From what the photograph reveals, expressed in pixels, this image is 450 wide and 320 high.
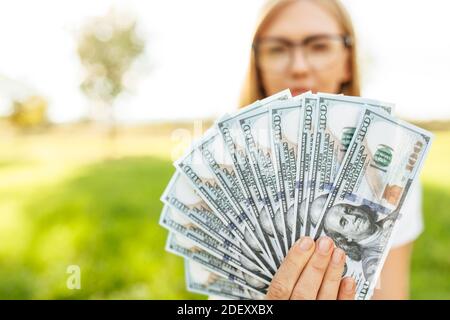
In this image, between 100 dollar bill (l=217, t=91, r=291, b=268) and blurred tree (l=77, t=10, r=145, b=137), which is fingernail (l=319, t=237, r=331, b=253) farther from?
blurred tree (l=77, t=10, r=145, b=137)

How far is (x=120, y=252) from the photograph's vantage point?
4.81 m

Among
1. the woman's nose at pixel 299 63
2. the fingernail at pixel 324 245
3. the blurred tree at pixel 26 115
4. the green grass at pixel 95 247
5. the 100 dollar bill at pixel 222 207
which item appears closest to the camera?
the fingernail at pixel 324 245

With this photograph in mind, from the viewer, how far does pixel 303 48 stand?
1944 mm

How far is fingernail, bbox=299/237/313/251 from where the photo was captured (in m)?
1.41

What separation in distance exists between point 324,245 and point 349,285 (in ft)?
0.55

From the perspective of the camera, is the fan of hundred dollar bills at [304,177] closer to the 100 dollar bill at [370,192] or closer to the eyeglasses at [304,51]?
the 100 dollar bill at [370,192]

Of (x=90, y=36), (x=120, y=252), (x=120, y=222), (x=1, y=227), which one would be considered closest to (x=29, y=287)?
(x=120, y=252)

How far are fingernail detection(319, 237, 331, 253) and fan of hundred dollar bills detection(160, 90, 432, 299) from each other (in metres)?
0.05

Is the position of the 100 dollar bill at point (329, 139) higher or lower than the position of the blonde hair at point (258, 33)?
lower

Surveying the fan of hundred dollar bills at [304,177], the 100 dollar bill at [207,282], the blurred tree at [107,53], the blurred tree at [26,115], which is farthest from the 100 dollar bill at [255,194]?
the blurred tree at [107,53]

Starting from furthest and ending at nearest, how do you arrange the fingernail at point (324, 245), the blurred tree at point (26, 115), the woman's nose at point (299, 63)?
the blurred tree at point (26, 115)
the woman's nose at point (299, 63)
the fingernail at point (324, 245)

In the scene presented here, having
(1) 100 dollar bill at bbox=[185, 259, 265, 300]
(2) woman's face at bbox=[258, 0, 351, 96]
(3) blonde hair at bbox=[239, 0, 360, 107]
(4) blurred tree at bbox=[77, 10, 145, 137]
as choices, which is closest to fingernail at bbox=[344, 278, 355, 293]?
(1) 100 dollar bill at bbox=[185, 259, 265, 300]

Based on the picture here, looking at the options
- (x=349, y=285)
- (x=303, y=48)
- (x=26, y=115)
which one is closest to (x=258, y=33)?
(x=303, y=48)

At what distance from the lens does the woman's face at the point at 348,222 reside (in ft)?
4.82
